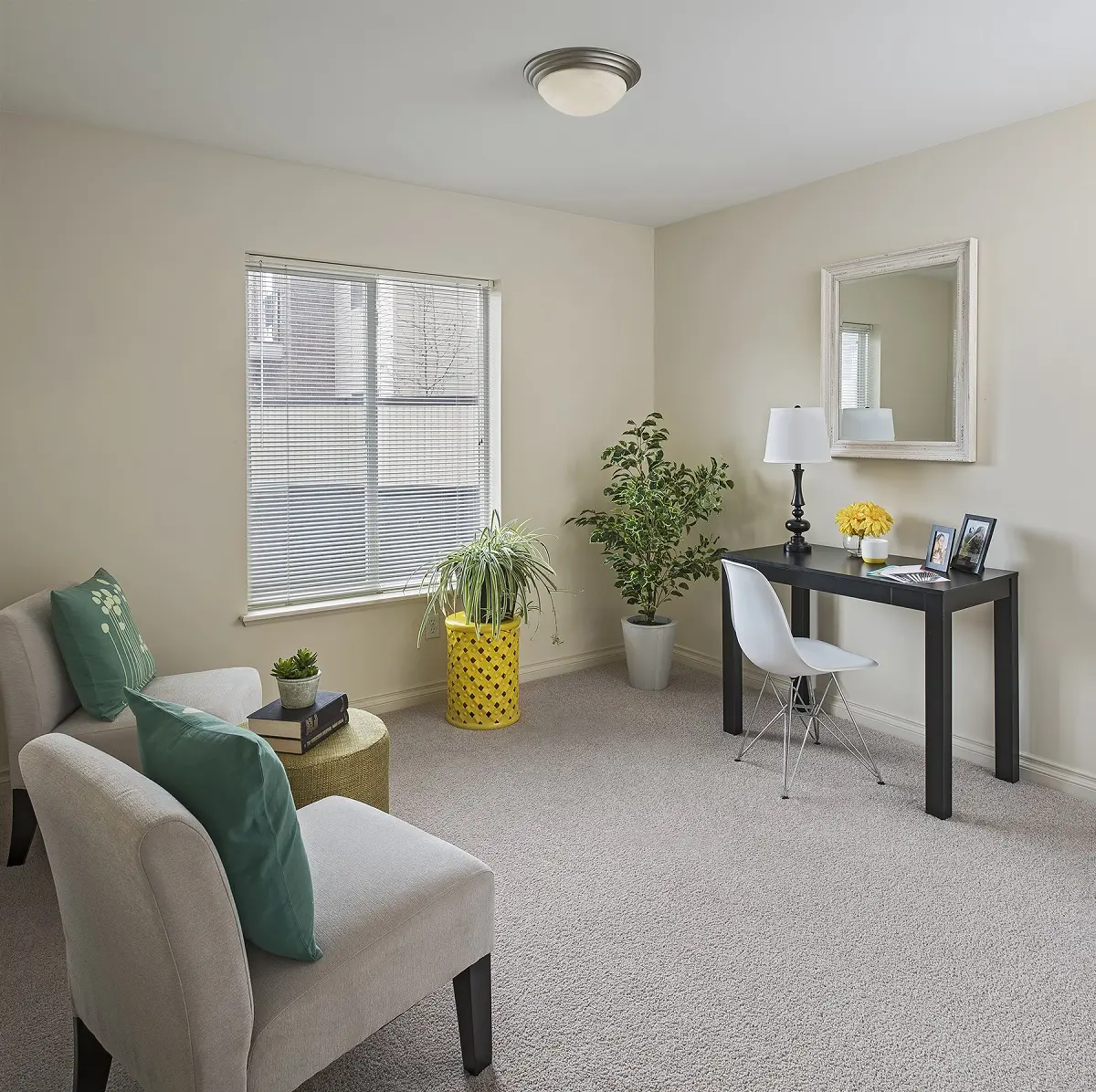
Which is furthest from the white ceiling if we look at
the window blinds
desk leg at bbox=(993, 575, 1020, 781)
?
desk leg at bbox=(993, 575, 1020, 781)

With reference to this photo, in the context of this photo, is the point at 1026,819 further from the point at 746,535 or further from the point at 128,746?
the point at 128,746

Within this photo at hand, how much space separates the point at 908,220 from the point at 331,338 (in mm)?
2604

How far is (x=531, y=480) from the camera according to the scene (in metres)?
4.63

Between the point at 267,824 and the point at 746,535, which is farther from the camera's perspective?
the point at 746,535

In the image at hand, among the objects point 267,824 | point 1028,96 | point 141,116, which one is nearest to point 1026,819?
point 1028,96

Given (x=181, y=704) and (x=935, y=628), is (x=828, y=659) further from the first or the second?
(x=181, y=704)

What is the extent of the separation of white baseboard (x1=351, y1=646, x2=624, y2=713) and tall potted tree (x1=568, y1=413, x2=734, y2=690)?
16.0 inches

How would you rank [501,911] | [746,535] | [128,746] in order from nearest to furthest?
[501,911] < [128,746] < [746,535]

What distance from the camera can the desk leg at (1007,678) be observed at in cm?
327

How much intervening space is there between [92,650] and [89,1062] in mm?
1413

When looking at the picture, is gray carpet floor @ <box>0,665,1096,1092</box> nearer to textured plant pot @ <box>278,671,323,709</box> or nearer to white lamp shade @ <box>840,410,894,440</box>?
textured plant pot @ <box>278,671,323,709</box>

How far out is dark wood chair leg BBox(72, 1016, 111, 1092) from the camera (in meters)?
1.68

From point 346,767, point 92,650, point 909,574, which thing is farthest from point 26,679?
point 909,574

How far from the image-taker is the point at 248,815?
143 centimetres
